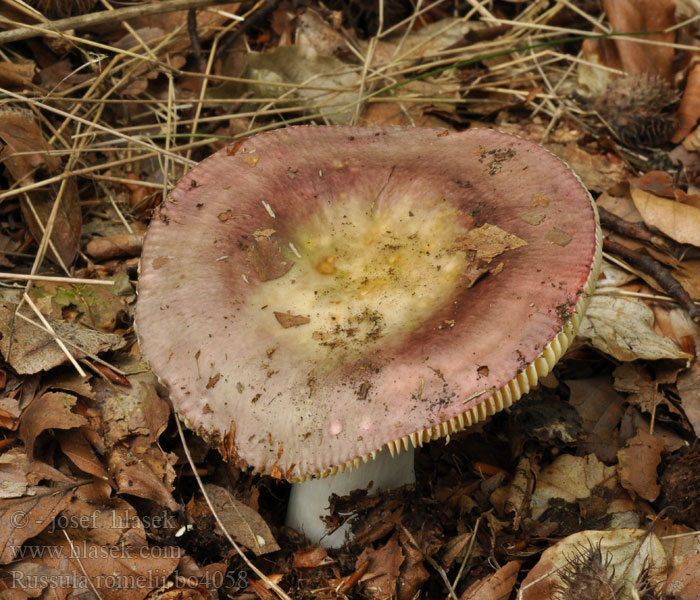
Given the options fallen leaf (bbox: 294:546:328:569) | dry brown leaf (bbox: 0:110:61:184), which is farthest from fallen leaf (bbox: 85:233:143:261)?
fallen leaf (bbox: 294:546:328:569)

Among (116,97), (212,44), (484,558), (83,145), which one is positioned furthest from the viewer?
(212,44)

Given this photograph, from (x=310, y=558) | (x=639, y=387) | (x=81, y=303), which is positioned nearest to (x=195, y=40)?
(x=81, y=303)

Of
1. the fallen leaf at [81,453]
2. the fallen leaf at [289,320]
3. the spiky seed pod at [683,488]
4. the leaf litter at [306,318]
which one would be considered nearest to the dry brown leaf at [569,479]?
the leaf litter at [306,318]

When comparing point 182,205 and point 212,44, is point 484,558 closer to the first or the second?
point 182,205

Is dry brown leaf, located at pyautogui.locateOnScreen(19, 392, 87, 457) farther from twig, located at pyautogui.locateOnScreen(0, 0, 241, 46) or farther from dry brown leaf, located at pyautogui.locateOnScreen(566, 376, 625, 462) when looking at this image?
dry brown leaf, located at pyautogui.locateOnScreen(566, 376, 625, 462)

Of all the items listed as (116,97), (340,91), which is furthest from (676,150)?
(116,97)

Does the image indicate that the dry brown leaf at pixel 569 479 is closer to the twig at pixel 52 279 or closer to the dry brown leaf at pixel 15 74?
the twig at pixel 52 279

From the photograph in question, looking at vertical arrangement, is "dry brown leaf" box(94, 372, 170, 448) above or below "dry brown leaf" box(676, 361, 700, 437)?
above
